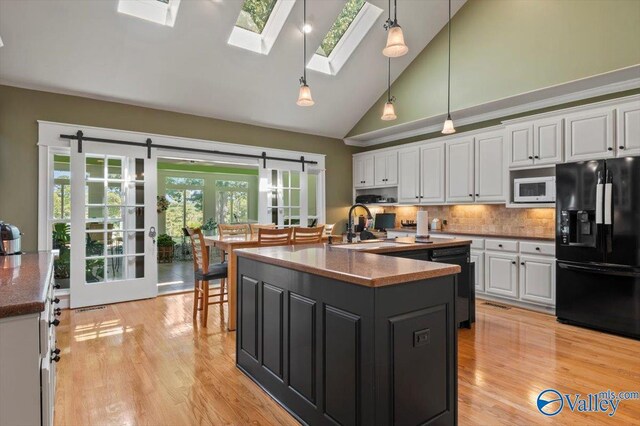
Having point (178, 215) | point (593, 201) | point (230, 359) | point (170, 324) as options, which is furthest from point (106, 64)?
point (178, 215)

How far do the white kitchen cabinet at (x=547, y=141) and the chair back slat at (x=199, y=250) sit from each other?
412 centimetres

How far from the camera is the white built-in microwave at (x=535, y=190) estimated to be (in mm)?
4309

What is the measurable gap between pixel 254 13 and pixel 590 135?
14.4ft

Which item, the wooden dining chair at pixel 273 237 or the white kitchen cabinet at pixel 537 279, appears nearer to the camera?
the wooden dining chair at pixel 273 237

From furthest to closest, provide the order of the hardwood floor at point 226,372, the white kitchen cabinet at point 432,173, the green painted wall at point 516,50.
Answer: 1. the white kitchen cabinet at point 432,173
2. the green painted wall at point 516,50
3. the hardwood floor at point 226,372

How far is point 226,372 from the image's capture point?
8.92 ft

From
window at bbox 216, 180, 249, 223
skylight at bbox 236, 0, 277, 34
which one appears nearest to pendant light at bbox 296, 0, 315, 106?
skylight at bbox 236, 0, 277, 34

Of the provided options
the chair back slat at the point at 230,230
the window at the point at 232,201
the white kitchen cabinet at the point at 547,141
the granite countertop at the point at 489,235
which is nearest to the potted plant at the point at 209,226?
the window at the point at 232,201

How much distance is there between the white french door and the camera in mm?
4488

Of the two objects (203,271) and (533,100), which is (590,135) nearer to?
(533,100)

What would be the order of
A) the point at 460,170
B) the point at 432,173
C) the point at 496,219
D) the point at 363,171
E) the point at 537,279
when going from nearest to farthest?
1. the point at 537,279
2. the point at 496,219
3. the point at 460,170
4. the point at 432,173
5. the point at 363,171

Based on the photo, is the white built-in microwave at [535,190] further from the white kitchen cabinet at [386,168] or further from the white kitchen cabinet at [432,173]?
the white kitchen cabinet at [386,168]

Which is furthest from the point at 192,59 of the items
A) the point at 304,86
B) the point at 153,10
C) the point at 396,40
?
the point at 396,40

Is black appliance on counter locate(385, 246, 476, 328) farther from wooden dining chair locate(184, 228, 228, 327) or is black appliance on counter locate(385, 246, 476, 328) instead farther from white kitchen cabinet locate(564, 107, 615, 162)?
wooden dining chair locate(184, 228, 228, 327)
